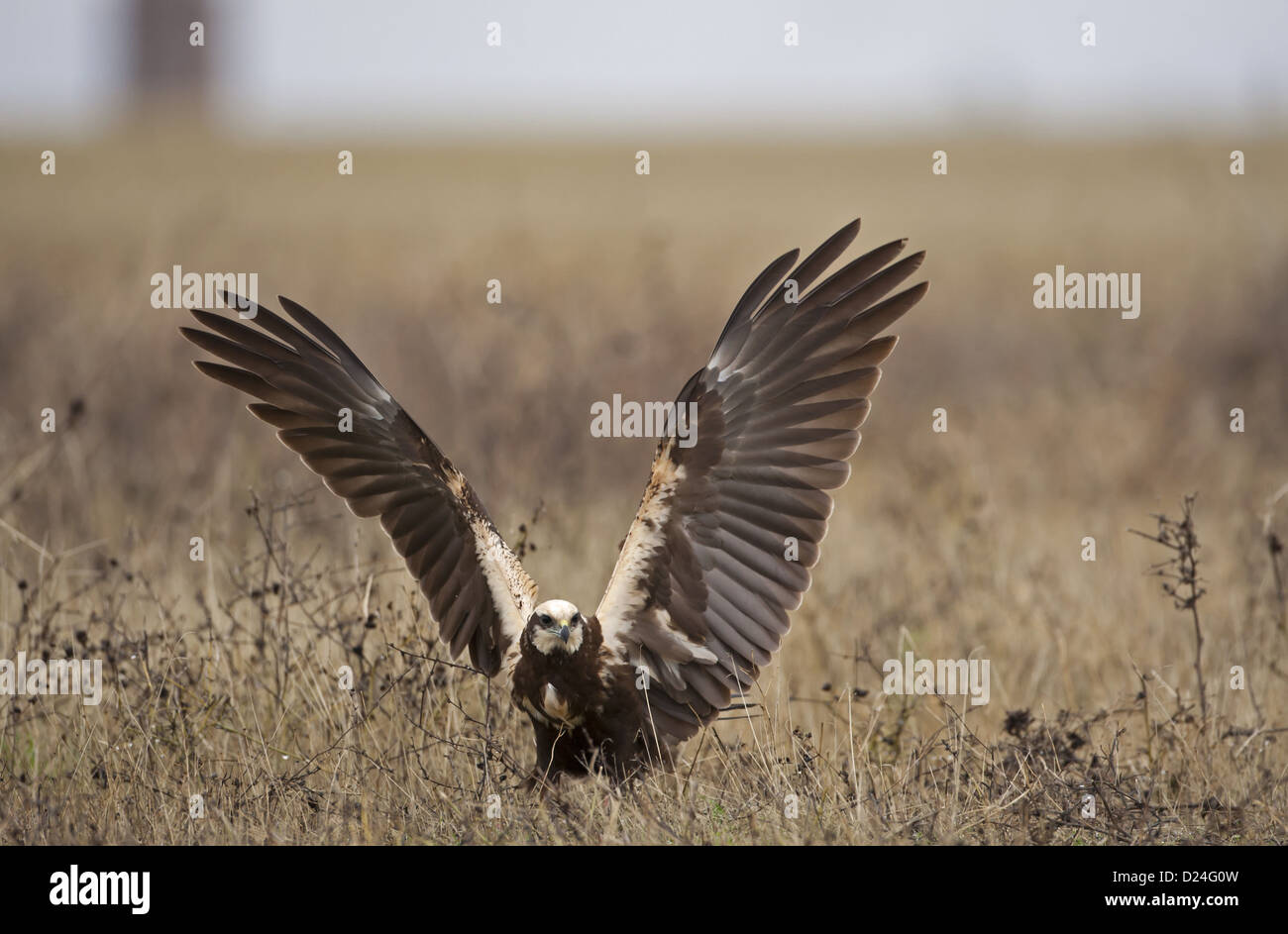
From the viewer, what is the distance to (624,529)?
795 cm

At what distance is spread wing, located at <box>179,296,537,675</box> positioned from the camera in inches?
195

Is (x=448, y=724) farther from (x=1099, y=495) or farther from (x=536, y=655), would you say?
(x=1099, y=495)

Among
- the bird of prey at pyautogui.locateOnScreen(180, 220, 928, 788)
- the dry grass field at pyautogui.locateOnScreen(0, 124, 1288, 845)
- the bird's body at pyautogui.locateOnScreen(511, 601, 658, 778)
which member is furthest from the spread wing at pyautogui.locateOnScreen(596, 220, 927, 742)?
the dry grass field at pyautogui.locateOnScreen(0, 124, 1288, 845)

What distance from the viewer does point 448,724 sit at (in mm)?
5074

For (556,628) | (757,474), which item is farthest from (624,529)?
(556,628)

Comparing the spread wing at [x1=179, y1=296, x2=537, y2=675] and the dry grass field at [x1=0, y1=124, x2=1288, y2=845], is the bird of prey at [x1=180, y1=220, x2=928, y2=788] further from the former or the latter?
the dry grass field at [x1=0, y1=124, x2=1288, y2=845]

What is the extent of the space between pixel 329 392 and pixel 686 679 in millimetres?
1666

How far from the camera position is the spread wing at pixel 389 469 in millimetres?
4961

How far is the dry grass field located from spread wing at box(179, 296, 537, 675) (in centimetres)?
30

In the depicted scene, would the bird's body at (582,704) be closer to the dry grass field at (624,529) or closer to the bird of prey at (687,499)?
the bird of prey at (687,499)

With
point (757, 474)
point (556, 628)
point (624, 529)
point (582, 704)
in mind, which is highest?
point (757, 474)

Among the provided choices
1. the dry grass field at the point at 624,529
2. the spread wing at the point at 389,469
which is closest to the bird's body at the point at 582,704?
the dry grass field at the point at 624,529

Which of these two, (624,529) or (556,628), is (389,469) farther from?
(624,529)

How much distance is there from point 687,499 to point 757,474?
0.92ft
